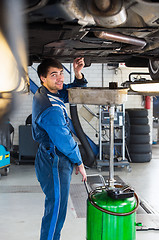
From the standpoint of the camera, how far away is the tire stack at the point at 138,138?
6.39 meters

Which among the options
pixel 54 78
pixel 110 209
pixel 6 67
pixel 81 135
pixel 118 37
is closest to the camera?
pixel 6 67

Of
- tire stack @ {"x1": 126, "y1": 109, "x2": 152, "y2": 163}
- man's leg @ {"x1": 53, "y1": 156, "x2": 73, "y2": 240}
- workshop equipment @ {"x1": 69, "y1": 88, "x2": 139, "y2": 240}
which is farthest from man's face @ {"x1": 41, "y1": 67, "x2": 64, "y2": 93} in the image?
tire stack @ {"x1": 126, "y1": 109, "x2": 152, "y2": 163}

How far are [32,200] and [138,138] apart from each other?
3.25 meters

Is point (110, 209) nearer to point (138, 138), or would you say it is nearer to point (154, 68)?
point (154, 68)

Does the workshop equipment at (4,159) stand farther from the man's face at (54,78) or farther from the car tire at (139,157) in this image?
the man's face at (54,78)

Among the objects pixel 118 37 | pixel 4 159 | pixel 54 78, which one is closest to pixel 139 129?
pixel 4 159

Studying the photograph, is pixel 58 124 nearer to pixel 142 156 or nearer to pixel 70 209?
pixel 70 209

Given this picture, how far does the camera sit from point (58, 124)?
214cm

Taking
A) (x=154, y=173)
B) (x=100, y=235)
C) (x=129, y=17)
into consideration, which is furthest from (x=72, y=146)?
(x=154, y=173)

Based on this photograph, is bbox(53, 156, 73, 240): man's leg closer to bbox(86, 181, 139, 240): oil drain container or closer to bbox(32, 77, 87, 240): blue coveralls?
bbox(32, 77, 87, 240): blue coveralls

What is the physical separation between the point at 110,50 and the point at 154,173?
3.70 m

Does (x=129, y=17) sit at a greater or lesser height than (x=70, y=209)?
greater

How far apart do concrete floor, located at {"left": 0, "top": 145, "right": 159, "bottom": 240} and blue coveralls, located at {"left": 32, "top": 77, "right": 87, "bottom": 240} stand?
1.99 feet

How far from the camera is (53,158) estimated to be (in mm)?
2207
